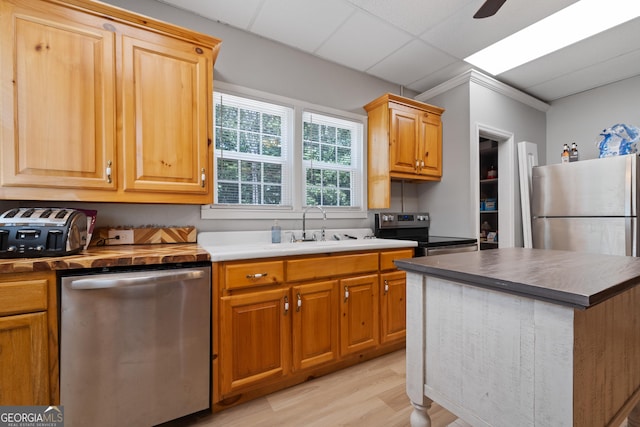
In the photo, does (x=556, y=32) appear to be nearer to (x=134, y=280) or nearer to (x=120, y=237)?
(x=134, y=280)

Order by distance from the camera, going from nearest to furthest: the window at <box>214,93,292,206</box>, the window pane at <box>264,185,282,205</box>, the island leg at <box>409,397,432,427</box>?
1. the island leg at <box>409,397,432,427</box>
2. the window at <box>214,93,292,206</box>
3. the window pane at <box>264,185,282,205</box>

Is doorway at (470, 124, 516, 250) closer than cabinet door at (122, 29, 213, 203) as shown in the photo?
No

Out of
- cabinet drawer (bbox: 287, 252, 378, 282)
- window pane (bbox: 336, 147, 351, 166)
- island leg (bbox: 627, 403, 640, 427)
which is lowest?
island leg (bbox: 627, 403, 640, 427)

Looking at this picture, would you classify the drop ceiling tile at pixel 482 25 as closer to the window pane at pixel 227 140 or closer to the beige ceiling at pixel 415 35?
the beige ceiling at pixel 415 35

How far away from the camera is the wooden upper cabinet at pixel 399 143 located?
2885 millimetres

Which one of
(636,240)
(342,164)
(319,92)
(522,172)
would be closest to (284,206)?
(342,164)

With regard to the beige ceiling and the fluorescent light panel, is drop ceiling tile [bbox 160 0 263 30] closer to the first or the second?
the beige ceiling

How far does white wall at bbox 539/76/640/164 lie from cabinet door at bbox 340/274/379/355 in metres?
3.50

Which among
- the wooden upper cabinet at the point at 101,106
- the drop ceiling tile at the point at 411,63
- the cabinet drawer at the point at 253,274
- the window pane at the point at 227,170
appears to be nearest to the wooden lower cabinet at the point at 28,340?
the wooden upper cabinet at the point at 101,106

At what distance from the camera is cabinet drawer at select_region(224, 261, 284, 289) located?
1.68 m

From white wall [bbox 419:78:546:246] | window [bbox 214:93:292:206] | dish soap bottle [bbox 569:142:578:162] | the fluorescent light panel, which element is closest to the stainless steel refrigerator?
white wall [bbox 419:78:546:246]

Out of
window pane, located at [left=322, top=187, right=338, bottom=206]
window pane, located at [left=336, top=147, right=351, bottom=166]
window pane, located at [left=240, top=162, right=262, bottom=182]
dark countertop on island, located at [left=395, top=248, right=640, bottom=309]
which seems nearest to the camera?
dark countertop on island, located at [left=395, top=248, right=640, bottom=309]

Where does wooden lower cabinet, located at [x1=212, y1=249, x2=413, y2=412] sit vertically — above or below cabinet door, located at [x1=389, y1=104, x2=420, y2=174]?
below

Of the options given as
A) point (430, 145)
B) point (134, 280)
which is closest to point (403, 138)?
point (430, 145)
